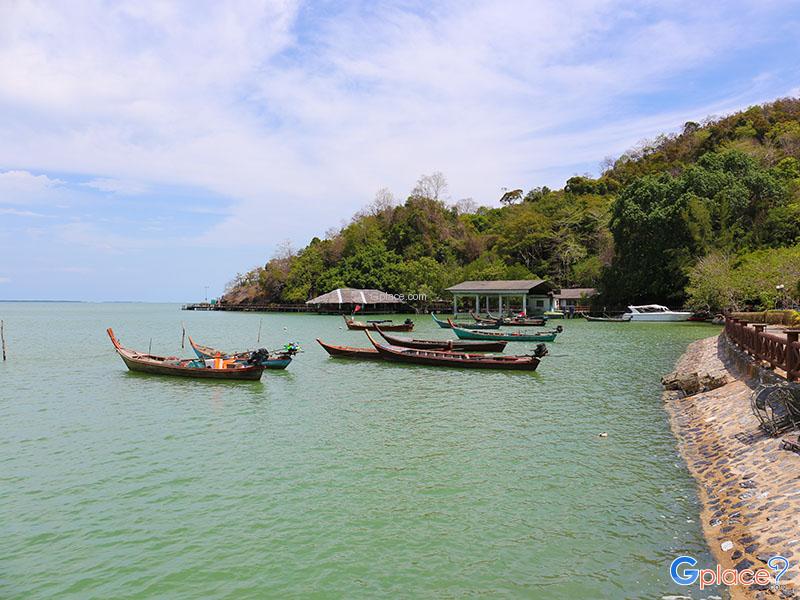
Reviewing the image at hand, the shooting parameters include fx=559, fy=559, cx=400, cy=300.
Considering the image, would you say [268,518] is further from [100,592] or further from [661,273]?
[661,273]

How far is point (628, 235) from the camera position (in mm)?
50312

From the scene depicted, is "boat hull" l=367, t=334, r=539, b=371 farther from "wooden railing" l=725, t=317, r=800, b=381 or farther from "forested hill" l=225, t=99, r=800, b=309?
"forested hill" l=225, t=99, r=800, b=309

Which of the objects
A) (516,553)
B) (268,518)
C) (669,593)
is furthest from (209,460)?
(669,593)

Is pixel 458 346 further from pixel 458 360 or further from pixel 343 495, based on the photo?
pixel 343 495

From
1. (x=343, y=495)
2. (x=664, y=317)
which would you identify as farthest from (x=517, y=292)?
(x=343, y=495)

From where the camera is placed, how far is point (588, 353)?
2612 centimetres

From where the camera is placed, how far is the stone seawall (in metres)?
6.10

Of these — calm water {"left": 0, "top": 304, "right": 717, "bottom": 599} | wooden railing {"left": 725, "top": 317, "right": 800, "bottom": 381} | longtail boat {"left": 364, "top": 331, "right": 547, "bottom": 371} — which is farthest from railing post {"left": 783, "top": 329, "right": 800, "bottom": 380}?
longtail boat {"left": 364, "top": 331, "right": 547, "bottom": 371}

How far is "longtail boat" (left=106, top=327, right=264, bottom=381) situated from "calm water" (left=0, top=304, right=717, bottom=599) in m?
1.96

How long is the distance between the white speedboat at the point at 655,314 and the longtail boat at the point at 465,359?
28.0 metres

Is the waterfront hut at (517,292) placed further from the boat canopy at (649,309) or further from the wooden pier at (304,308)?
the wooden pier at (304,308)

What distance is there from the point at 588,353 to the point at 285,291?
213ft

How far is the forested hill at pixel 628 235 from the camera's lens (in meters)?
45.1

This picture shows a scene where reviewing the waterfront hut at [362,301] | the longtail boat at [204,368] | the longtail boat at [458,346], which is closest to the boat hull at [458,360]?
the longtail boat at [458,346]
